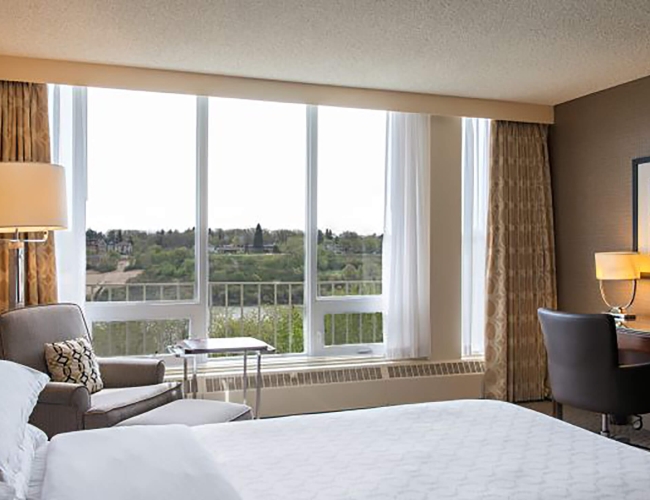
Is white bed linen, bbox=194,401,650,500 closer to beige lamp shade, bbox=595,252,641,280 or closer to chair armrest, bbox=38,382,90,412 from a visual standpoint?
chair armrest, bbox=38,382,90,412

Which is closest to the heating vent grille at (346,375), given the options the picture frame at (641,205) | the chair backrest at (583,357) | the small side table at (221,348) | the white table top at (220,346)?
the small side table at (221,348)

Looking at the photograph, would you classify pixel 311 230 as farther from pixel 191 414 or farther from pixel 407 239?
pixel 191 414

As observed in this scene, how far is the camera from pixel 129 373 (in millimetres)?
3820

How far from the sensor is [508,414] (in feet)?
8.55

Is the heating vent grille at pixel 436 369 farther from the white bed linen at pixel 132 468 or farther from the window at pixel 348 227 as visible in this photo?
the white bed linen at pixel 132 468

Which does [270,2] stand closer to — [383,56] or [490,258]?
[383,56]

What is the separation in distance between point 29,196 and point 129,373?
1120 mm

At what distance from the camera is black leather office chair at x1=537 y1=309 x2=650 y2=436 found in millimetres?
3711

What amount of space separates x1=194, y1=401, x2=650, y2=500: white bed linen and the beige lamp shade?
214 centimetres

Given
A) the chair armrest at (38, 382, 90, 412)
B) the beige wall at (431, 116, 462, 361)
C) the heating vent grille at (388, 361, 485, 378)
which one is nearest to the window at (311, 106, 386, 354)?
the heating vent grille at (388, 361, 485, 378)

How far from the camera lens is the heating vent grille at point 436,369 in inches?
199

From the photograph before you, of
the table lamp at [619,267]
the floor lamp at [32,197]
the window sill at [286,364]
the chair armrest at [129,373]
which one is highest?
the floor lamp at [32,197]

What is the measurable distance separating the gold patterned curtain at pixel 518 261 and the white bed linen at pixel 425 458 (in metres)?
2.67

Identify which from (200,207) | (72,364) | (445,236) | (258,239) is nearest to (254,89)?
(200,207)
